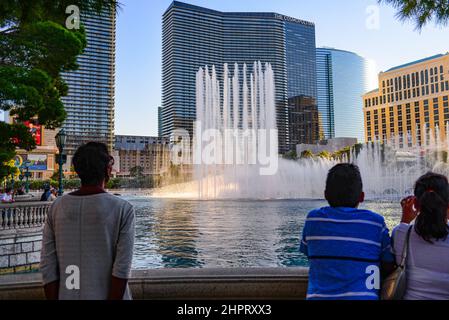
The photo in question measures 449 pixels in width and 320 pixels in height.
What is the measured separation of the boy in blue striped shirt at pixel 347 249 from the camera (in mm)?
2285

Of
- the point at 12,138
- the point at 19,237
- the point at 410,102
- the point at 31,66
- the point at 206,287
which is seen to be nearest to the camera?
the point at 206,287

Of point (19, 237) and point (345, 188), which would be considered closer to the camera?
point (345, 188)

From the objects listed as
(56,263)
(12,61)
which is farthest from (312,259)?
(12,61)

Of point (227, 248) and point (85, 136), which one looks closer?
point (227, 248)

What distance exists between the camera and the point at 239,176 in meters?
39.2

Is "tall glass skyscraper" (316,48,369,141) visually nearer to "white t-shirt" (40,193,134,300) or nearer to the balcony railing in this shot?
→ the balcony railing

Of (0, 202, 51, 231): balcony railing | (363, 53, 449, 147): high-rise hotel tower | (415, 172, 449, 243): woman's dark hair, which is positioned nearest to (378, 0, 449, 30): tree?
(415, 172, 449, 243): woman's dark hair

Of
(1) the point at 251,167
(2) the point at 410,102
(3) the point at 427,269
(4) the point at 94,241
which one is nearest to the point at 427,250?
(3) the point at 427,269

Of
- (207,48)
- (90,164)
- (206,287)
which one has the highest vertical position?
(207,48)

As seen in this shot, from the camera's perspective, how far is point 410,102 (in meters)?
116

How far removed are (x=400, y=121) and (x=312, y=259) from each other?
427 feet

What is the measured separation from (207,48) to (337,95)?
102m

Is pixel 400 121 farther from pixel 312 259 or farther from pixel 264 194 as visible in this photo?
pixel 312 259

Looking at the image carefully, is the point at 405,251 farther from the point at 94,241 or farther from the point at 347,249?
the point at 94,241
